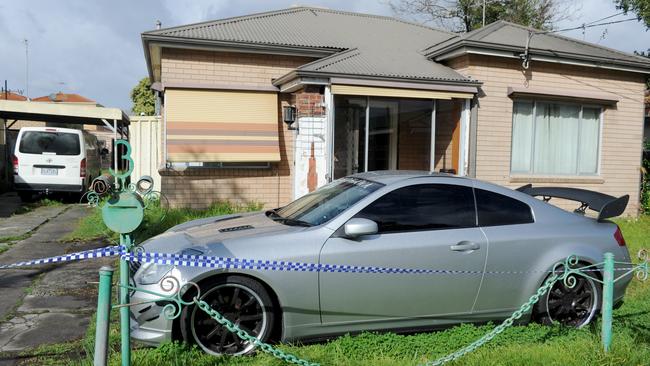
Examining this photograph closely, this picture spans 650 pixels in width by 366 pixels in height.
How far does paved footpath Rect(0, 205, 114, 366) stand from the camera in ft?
14.4

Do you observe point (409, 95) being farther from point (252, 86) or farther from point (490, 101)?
point (252, 86)

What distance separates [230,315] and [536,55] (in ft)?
30.2

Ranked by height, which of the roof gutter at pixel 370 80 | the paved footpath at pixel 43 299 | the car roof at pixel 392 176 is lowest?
the paved footpath at pixel 43 299

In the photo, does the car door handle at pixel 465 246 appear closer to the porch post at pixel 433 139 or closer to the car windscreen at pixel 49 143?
the porch post at pixel 433 139

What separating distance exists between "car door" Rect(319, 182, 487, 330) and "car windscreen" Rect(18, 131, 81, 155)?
11465mm

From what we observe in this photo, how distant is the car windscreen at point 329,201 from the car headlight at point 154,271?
1058 millimetres

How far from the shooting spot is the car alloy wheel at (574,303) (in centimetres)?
482

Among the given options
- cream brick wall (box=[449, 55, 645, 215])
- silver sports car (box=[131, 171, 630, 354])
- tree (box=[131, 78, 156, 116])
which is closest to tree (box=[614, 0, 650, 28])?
cream brick wall (box=[449, 55, 645, 215])

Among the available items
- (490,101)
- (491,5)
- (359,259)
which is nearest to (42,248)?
(359,259)

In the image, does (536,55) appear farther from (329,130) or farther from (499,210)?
(499,210)

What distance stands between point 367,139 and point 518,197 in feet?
18.8

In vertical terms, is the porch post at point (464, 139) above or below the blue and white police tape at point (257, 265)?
above

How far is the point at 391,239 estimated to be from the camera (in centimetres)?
436

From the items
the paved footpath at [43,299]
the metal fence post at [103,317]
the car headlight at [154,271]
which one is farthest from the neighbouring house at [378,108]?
the metal fence post at [103,317]
